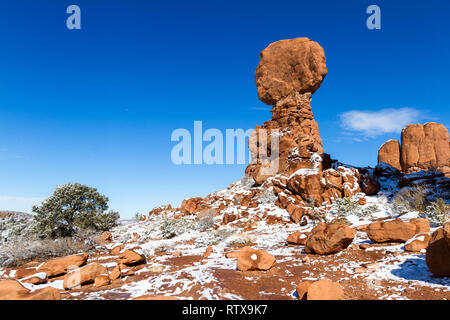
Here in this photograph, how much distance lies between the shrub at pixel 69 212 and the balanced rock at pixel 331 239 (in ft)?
46.1

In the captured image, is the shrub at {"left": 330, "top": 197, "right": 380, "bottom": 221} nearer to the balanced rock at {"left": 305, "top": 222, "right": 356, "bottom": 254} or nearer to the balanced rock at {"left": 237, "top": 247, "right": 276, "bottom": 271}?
the balanced rock at {"left": 305, "top": 222, "right": 356, "bottom": 254}

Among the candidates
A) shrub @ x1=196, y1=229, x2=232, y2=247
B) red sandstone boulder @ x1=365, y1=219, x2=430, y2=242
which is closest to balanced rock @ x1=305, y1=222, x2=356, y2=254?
red sandstone boulder @ x1=365, y1=219, x2=430, y2=242

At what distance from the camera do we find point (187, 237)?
47.1 feet

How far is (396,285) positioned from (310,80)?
27.2 m

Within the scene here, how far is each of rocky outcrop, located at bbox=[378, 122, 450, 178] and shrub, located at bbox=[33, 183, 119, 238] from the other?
38973mm

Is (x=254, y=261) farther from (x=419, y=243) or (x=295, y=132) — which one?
(x=295, y=132)

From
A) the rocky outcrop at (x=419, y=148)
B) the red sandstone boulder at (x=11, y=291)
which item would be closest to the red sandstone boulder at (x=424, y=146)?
the rocky outcrop at (x=419, y=148)

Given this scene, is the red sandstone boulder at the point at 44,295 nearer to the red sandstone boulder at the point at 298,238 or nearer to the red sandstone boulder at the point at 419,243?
the red sandstone boulder at the point at 298,238

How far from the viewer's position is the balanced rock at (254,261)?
649 centimetres

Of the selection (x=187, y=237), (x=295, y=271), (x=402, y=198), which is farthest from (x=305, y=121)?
(x=295, y=271)

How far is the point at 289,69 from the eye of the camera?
97.5 ft

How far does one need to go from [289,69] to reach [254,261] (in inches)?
1102

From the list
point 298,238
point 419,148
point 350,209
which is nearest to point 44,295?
point 298,238
